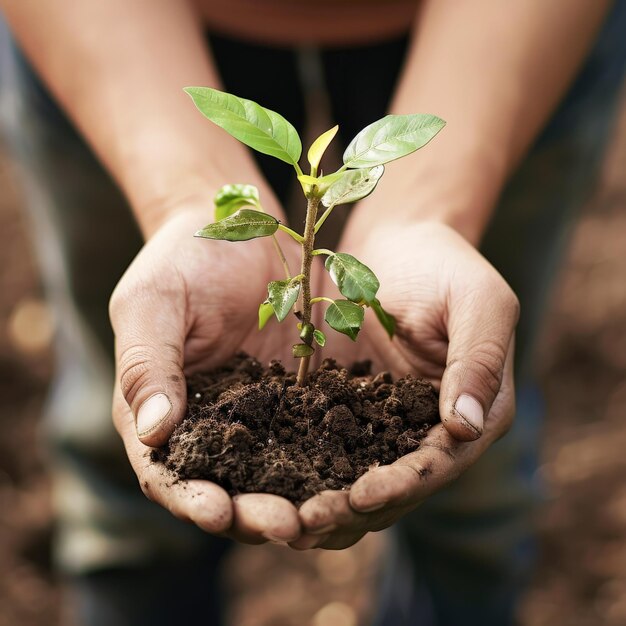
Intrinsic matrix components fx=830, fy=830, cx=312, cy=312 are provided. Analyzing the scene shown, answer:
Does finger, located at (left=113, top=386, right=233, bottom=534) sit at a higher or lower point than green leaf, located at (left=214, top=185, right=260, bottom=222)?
lower

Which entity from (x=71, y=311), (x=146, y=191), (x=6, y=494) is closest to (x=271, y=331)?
(x=146, y=191)

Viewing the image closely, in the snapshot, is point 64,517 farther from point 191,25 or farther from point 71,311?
point 191,25

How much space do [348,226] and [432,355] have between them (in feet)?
1.62

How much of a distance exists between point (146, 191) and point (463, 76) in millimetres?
784

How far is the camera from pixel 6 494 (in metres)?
3.54

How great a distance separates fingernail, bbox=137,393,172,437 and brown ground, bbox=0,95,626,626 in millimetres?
2154

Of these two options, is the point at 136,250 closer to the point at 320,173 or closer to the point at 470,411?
the point at 320,173

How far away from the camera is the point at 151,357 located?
1461 mm

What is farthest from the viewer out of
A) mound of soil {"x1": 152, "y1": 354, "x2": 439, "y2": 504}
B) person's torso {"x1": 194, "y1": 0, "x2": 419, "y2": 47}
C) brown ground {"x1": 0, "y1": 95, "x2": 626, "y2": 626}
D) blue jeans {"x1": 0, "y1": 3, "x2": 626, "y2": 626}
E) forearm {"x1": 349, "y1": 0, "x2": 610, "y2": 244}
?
brown ground {"x1": 0, "y1": 95, "x2": 626, "y2": 626}

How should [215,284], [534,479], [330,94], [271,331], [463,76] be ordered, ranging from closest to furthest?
[215,284] → [271,331] → [463,76] → [330,94] → [534,479]

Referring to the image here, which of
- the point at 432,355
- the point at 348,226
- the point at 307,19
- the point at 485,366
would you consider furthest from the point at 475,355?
the point at 307,19

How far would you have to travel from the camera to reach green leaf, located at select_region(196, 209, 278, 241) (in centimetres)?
139

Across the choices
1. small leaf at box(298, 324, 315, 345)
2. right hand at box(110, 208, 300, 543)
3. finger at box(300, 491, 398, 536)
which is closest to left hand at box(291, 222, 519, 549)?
finger at box(300, 491, 398, 536)

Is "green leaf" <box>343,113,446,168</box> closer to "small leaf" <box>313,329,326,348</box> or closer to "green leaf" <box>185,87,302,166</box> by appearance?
"green leaf" <box>185,87,302,166</box>
